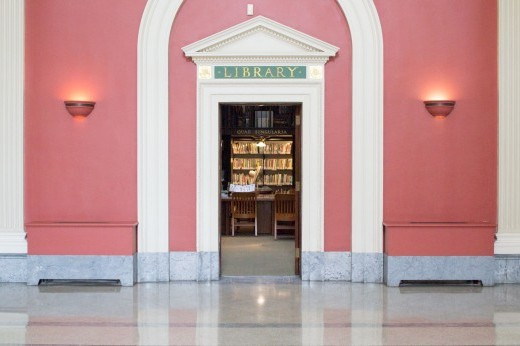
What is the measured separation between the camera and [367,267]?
9.48 m

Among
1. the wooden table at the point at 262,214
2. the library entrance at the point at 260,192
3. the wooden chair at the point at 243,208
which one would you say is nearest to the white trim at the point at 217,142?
the library entrance at the point at 260,192

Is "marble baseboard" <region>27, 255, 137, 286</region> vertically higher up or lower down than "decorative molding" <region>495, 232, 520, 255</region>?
lower down

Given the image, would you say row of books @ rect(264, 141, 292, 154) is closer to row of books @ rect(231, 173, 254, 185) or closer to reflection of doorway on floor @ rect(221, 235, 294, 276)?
row of books @ rect(231, 173, 254, 185)

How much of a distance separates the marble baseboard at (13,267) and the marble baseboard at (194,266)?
1996 millimetres

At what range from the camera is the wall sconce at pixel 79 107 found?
934 centimetres

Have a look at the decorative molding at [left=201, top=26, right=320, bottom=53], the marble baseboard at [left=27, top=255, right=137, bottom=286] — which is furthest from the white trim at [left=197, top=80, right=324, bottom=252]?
the marble baseboard at [left=27, top=255, right=137, bottom=286]

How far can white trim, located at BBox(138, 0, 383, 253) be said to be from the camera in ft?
31.0

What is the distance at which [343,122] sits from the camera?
956 cm

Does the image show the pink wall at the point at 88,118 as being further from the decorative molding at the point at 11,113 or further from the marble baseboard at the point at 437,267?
the marble baseboard at the point at 437,267

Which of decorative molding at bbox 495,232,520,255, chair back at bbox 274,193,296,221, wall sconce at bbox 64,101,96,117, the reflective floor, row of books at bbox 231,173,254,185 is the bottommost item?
the reflective floor

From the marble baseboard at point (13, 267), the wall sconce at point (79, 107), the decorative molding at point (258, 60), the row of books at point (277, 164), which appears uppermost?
the decorative molding at point (258, 60)

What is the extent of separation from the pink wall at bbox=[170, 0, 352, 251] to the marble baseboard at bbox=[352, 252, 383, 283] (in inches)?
11.1

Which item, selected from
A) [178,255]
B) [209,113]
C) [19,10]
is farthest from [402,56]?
[19,10]

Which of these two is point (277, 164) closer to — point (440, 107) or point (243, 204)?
point (243, 204)
